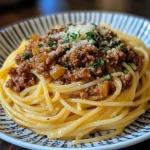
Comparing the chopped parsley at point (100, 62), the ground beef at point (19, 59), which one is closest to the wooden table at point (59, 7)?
the ground beef at point (19, 59)

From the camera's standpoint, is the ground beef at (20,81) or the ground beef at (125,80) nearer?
the ground beef at (125,80)

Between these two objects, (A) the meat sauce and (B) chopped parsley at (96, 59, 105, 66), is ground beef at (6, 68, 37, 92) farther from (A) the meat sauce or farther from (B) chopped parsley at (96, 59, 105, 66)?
(B) chopped parsley at (96, 59, 105, 66)

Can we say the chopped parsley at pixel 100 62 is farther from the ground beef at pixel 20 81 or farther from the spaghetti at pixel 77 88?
the ground beef at pixel 20 81

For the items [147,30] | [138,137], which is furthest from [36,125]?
[147,30]

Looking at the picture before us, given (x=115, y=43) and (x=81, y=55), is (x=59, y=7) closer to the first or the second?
(x=115, y=43)

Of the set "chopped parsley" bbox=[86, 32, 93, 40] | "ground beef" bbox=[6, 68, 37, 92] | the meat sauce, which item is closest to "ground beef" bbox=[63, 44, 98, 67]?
the meat sauce

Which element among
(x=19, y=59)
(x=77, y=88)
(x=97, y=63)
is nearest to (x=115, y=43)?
(x=97, y=63)

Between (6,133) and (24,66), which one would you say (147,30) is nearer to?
(24,66)
